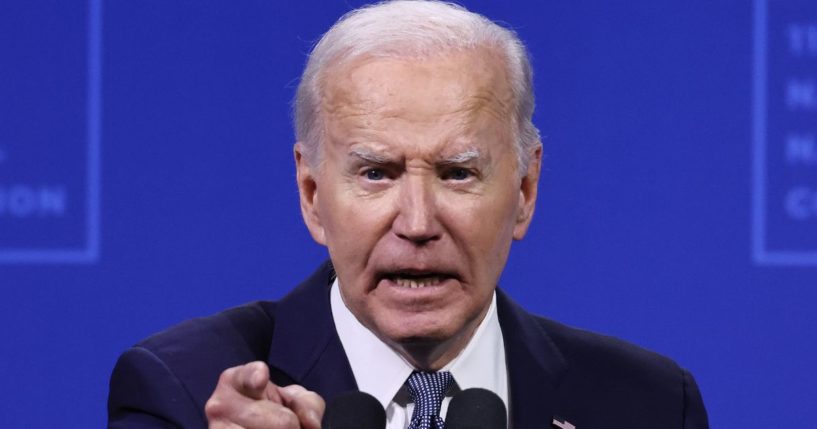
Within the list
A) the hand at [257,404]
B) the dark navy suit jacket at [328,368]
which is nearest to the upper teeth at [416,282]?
the dark navy suit jacket at [328,368]

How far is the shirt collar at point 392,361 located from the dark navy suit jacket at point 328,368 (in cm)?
2

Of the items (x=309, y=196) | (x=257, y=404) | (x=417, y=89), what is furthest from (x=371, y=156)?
(x=257, y=404)

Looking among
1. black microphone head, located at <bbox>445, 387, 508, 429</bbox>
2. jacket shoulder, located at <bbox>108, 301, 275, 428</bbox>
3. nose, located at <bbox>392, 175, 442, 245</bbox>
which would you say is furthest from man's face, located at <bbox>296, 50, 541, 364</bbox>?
black microphone head, located at <bbox>445, 387, 508, 429</bbox>

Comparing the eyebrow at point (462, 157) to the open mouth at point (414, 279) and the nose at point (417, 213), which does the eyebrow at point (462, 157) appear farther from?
the open mouth at point (414, 279)

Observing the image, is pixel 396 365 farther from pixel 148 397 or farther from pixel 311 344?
pixel 148 397

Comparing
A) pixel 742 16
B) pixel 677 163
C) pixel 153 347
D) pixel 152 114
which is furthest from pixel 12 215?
pixel 742 16

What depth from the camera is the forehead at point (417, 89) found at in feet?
6.79

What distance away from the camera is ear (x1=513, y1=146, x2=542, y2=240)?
7.52ft

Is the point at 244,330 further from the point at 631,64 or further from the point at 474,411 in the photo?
the point at 631,64

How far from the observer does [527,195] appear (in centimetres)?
233

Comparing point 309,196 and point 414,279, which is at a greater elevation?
point 309,196

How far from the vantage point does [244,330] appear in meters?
2.32

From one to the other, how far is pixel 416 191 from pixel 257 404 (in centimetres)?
57

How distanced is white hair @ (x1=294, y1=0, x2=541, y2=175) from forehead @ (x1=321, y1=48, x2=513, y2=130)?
2 centimetres
